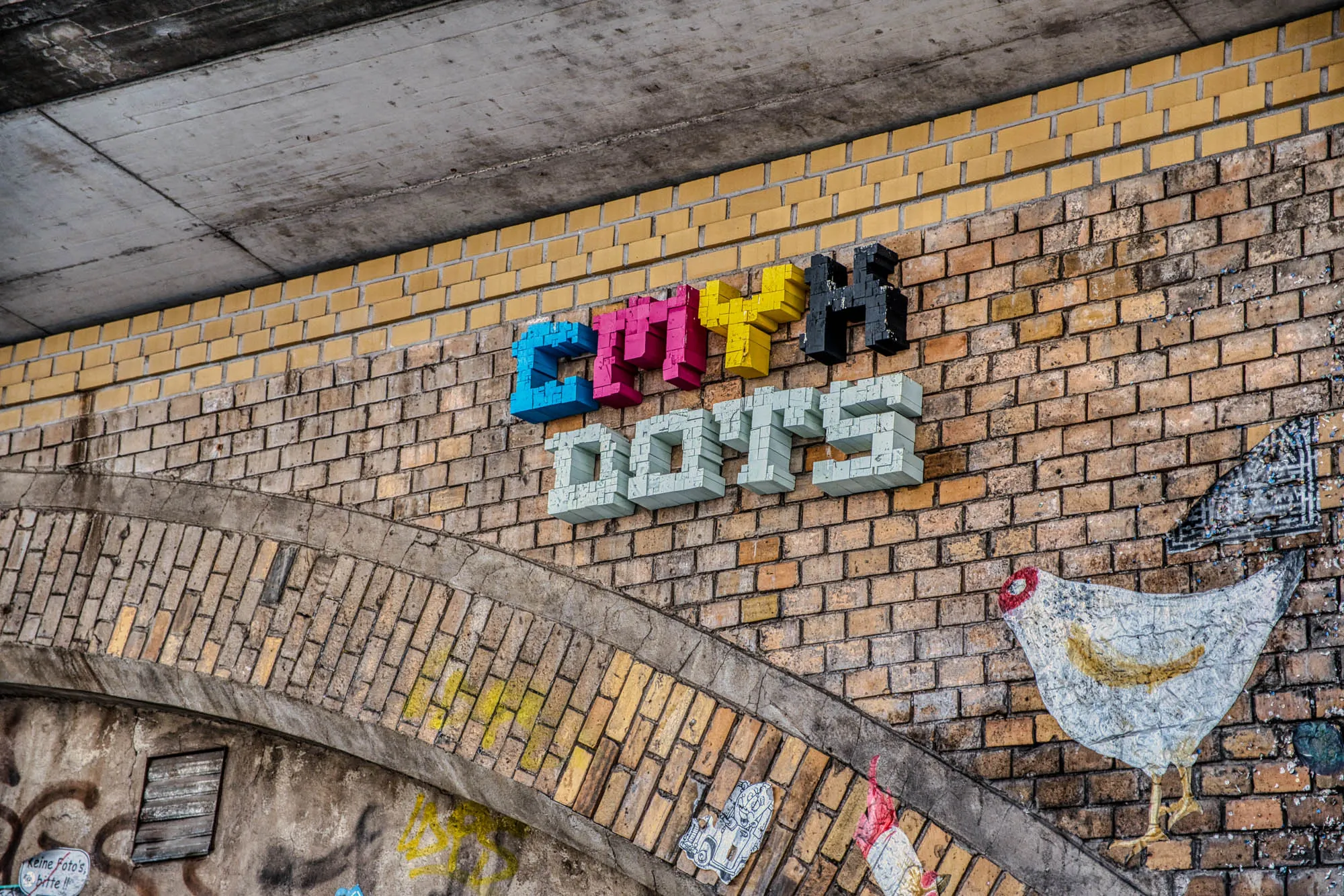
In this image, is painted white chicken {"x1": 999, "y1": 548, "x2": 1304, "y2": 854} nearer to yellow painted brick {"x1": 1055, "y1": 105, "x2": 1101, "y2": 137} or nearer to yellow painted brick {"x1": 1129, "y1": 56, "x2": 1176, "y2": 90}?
yellow painted brick {"x1": 1055, "y1": 105, "x2": 1101, "y2": 137}

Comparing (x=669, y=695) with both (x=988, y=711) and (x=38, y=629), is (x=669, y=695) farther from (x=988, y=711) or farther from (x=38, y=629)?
(x=38, y=629)

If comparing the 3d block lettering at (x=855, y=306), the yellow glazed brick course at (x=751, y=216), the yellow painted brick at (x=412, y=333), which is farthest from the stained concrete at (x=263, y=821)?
the 3d block lettering at (x=855, y=306)

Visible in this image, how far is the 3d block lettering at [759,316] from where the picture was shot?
6.44 metres

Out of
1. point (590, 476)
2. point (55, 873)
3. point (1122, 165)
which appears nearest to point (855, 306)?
point (1122, 165)

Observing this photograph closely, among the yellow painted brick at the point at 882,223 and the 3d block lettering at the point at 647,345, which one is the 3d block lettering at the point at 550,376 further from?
the yellow painted brick at the point at 882,223

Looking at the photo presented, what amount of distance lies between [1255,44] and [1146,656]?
2.11m

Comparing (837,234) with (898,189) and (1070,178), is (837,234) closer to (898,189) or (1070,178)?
(898,189)

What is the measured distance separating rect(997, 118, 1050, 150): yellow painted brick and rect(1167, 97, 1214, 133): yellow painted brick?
1.46ft

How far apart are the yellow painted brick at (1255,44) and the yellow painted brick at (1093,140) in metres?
0.47

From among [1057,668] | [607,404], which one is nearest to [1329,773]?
[1057,668]

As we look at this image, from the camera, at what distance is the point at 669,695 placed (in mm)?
6297

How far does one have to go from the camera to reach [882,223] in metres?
6.42

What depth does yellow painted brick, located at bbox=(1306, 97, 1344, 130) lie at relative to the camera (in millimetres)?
5590

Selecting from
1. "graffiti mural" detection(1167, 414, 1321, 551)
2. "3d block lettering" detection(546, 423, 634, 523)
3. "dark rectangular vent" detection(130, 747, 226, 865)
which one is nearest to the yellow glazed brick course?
"3d block lettering" detection(546, 423, 634, 523)
